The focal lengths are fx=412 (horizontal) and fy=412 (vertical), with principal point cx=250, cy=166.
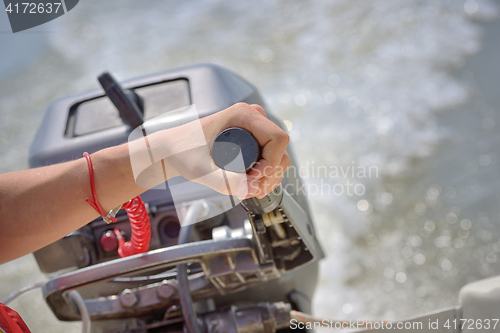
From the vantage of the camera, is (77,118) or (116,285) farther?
(77,118)

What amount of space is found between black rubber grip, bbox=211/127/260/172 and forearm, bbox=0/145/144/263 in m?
0.19

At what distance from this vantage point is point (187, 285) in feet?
3.32

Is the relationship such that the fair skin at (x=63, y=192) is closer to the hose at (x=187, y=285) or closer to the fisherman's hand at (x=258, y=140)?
the fisherman's hand at (x=258, y=140)

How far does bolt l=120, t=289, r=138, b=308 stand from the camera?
3.67 ft

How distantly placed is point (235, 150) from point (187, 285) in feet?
1.71

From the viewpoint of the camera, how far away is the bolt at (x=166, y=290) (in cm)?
112

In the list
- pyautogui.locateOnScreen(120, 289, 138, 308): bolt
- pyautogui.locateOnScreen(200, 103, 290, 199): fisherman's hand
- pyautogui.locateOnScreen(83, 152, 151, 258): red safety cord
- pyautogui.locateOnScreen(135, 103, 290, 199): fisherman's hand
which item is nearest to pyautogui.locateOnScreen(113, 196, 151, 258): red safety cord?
pyautogui.locateOnScreen(83, 152, 151, 258): red safety cord

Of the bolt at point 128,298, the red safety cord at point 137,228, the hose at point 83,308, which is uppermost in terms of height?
the red safety cord at point 137,228

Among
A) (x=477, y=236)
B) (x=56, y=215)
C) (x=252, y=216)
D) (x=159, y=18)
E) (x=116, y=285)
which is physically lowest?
(x=477, y=236)

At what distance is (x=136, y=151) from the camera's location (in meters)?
0.72

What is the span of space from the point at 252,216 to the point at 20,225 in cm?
44

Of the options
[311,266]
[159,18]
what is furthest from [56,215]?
[159,18]

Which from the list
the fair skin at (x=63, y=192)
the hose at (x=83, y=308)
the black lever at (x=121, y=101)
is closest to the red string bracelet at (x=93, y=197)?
the fair skin at (x=63, y=192)

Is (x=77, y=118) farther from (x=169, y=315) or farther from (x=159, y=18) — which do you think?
(x=159, y=18)
